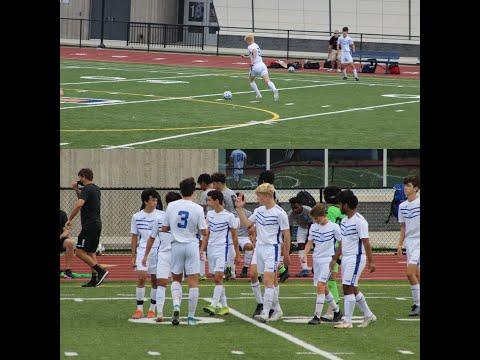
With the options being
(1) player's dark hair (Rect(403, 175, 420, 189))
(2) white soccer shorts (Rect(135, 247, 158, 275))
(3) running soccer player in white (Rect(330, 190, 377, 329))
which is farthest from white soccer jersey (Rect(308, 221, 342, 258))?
(2) white soccer shorts (Rect(135, 247, 158, 275))

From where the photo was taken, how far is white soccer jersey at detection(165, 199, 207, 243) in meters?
14.4

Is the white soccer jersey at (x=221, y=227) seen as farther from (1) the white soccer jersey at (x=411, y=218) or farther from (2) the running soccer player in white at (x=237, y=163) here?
(2) the running soccer player in white at (x=237, y=163)

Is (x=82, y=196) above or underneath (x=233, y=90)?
underneath

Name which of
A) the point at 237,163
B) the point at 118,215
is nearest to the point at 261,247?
the point at 118,215

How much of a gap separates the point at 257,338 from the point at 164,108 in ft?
66.1

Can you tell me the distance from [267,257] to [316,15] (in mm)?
50537

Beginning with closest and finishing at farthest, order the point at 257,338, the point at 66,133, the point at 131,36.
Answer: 1. the point at 257,338
2. the point at 66,133
3. the point at 131,36

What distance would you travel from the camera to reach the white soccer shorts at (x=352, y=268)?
14336 millimetres

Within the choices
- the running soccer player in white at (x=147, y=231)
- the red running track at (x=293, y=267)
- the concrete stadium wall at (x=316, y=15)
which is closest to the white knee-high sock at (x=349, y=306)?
the running soccer player in white at (x=147, y=231)

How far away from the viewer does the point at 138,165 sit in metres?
26.8

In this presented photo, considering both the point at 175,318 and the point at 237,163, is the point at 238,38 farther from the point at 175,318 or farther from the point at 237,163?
the point at 175,318
